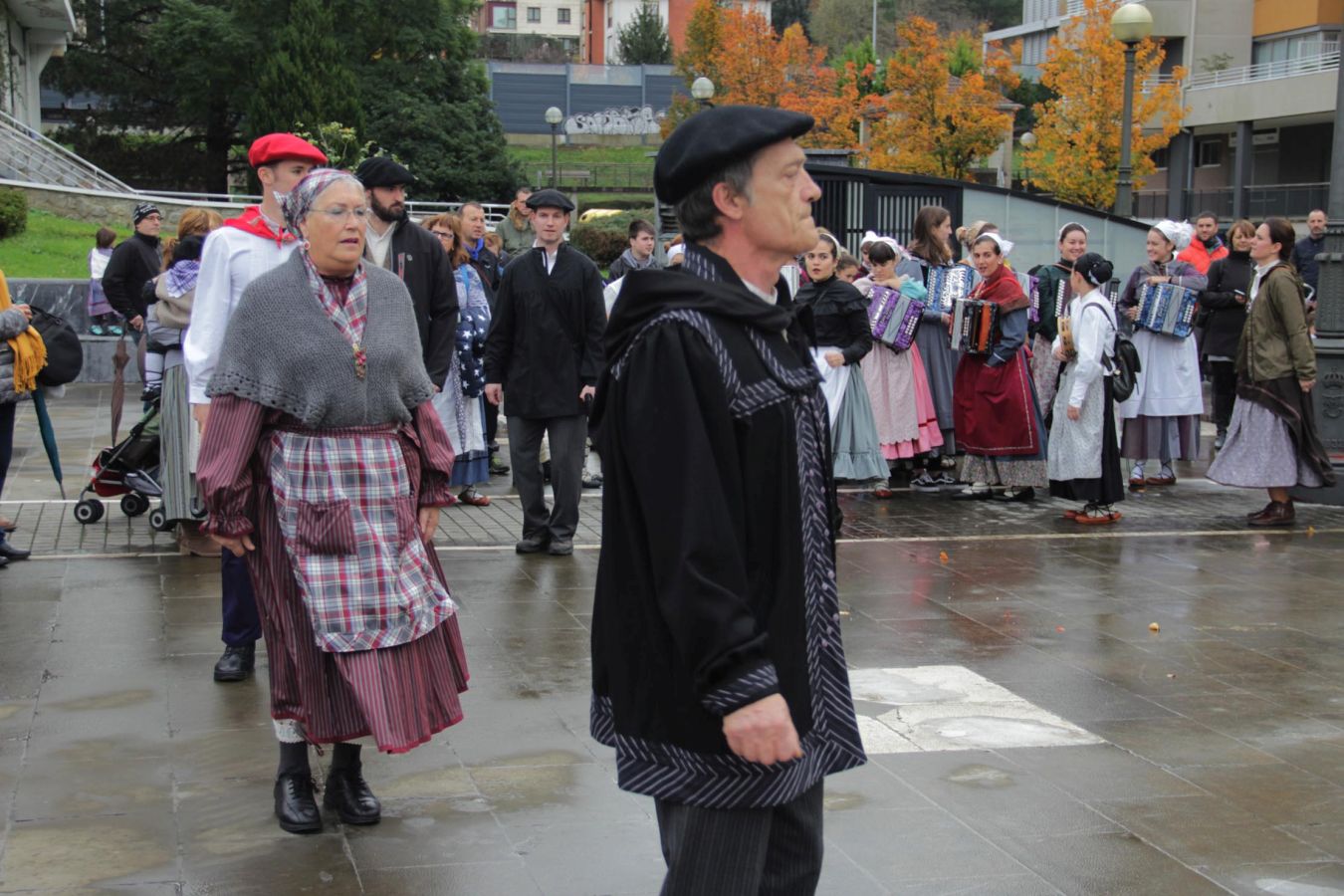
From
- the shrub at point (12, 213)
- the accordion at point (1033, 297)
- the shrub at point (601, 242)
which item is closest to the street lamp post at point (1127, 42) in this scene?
the accordion at point (1033, 297)

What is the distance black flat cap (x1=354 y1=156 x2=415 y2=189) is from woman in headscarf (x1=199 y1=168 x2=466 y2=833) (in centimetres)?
308

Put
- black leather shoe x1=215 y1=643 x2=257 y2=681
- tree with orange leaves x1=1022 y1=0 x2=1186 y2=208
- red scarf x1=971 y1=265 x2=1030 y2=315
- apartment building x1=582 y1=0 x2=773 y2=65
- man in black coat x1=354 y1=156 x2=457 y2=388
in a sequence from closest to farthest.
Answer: black leather shoe x1=215 y1=643 x2=257 y2=681
man in black coat x1=354 y1=156 x2=457 y2=388
red scarf x1=971 y1=265 x2=1030 y2=315
tree with orange leaves x1=1022 y1=0 x2=1186 y2=208
apartment building x1=582 y1=0 x2=773 y2=65

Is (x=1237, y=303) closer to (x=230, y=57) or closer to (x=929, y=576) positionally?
(x=929, y=576)

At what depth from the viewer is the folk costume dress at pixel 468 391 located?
1101 centimetres

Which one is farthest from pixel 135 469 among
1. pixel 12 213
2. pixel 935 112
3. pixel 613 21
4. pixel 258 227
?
pixel 613 21

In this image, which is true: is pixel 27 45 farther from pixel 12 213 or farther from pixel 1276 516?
pixel 1276 516

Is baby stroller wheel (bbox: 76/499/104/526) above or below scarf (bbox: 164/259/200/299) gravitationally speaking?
below

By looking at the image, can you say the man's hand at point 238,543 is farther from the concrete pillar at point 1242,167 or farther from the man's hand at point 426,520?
the concrete pillar at point 1242,167

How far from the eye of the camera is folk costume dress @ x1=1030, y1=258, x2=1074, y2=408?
38.9ft

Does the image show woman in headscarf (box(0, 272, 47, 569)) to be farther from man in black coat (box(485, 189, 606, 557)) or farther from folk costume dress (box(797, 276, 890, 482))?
folk costume dress (box(797, 276, 890, 482))

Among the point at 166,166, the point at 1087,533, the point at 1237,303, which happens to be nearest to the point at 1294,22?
the point at 166,166

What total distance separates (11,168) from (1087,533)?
91.6 feet

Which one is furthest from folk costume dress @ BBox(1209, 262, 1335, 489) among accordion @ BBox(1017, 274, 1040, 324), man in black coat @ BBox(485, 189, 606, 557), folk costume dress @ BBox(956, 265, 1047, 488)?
man in black coat @ BBox(485, 189, 606, 557)

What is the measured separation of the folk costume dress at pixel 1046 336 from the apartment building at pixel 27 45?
30776 mm
